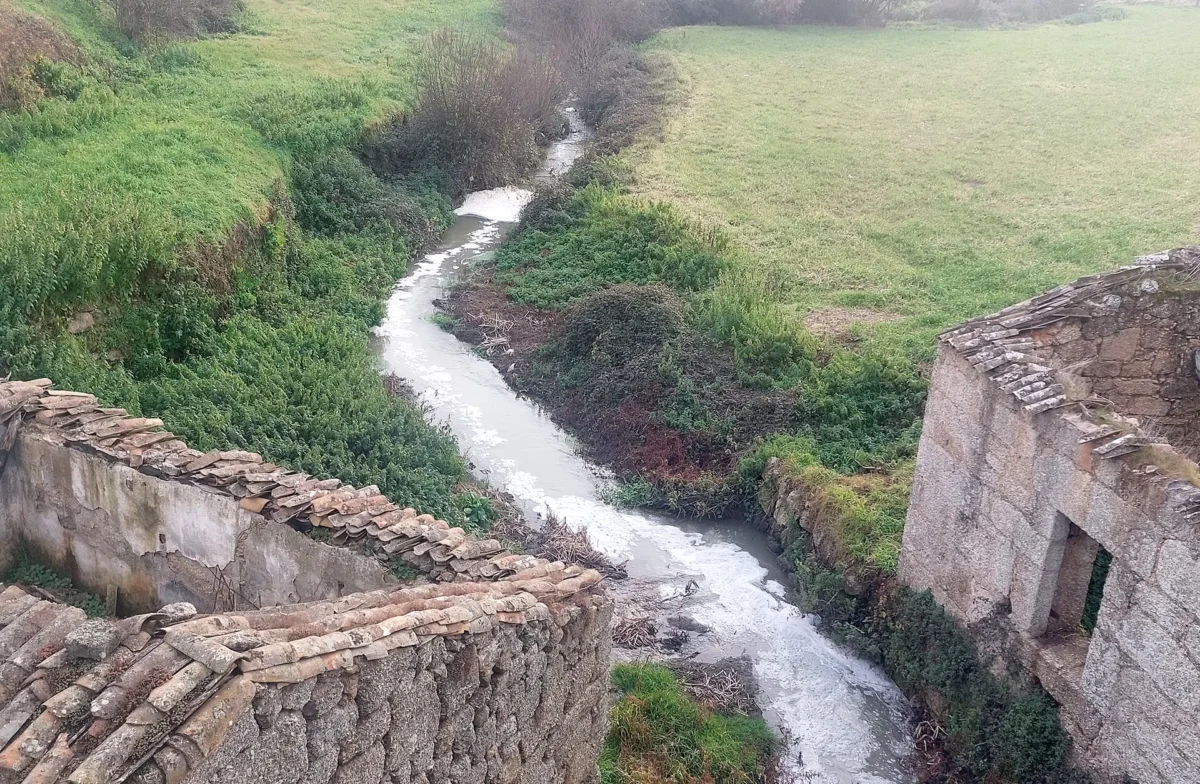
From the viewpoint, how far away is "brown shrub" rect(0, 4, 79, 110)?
17.1m

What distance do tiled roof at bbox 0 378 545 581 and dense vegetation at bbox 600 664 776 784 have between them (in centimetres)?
300

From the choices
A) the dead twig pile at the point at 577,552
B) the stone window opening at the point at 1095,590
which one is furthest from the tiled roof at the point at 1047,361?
the dead twig pile at the point at 577,552

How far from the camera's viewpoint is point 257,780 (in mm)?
3656

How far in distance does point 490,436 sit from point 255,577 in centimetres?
802

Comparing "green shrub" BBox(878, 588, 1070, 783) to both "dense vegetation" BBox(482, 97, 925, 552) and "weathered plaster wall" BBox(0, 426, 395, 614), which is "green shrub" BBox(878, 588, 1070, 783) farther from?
"weathered plaster wall" BBox(0, 426, 395, 614)

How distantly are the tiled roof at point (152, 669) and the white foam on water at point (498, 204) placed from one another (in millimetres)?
18684

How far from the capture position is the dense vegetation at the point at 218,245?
11539 mm

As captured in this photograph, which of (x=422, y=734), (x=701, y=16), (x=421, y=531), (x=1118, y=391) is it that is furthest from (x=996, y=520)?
(x=701, y=16)

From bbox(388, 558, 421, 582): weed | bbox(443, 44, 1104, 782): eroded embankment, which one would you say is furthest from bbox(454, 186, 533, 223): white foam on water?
bbox(388, 558, 421, 582): weed

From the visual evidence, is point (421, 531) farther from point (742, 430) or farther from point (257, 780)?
point (742, 430)

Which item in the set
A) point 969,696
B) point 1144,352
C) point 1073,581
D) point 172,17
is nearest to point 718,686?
point 969,696

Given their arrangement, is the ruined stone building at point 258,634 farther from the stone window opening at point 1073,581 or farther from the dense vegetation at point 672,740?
the stone window opening at point 1073,581

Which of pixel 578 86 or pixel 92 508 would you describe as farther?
pixel 578 86

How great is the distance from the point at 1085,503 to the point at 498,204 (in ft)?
58.8
